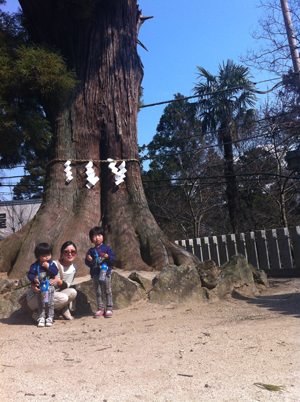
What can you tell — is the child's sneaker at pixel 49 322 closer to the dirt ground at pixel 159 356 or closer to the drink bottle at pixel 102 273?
the dirt ground at pixel 159 356

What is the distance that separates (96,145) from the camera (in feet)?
20.5

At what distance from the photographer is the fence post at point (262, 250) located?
7.83 metres

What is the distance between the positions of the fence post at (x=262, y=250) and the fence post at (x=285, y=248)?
37 centimetres

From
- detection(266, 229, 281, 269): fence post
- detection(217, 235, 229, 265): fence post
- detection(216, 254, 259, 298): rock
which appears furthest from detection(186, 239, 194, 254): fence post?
detection(216, 254, 259, 298): rock

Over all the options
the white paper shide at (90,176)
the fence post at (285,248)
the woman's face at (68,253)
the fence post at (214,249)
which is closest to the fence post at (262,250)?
the fence post at (285,248)

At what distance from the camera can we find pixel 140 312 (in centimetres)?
391

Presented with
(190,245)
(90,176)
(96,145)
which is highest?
(96,145)

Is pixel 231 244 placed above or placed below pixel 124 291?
above

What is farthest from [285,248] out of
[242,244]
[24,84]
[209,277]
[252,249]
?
[24,84]

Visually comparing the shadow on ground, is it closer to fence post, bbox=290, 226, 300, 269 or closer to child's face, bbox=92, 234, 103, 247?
child's face, bbox=92, 234, 103, 247

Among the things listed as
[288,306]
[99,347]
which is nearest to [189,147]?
[288,306]

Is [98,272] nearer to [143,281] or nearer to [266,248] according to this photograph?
[143,281]

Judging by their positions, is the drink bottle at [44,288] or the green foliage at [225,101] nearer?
the drink bottle at [44,288]

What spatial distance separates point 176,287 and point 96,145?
3.10m
